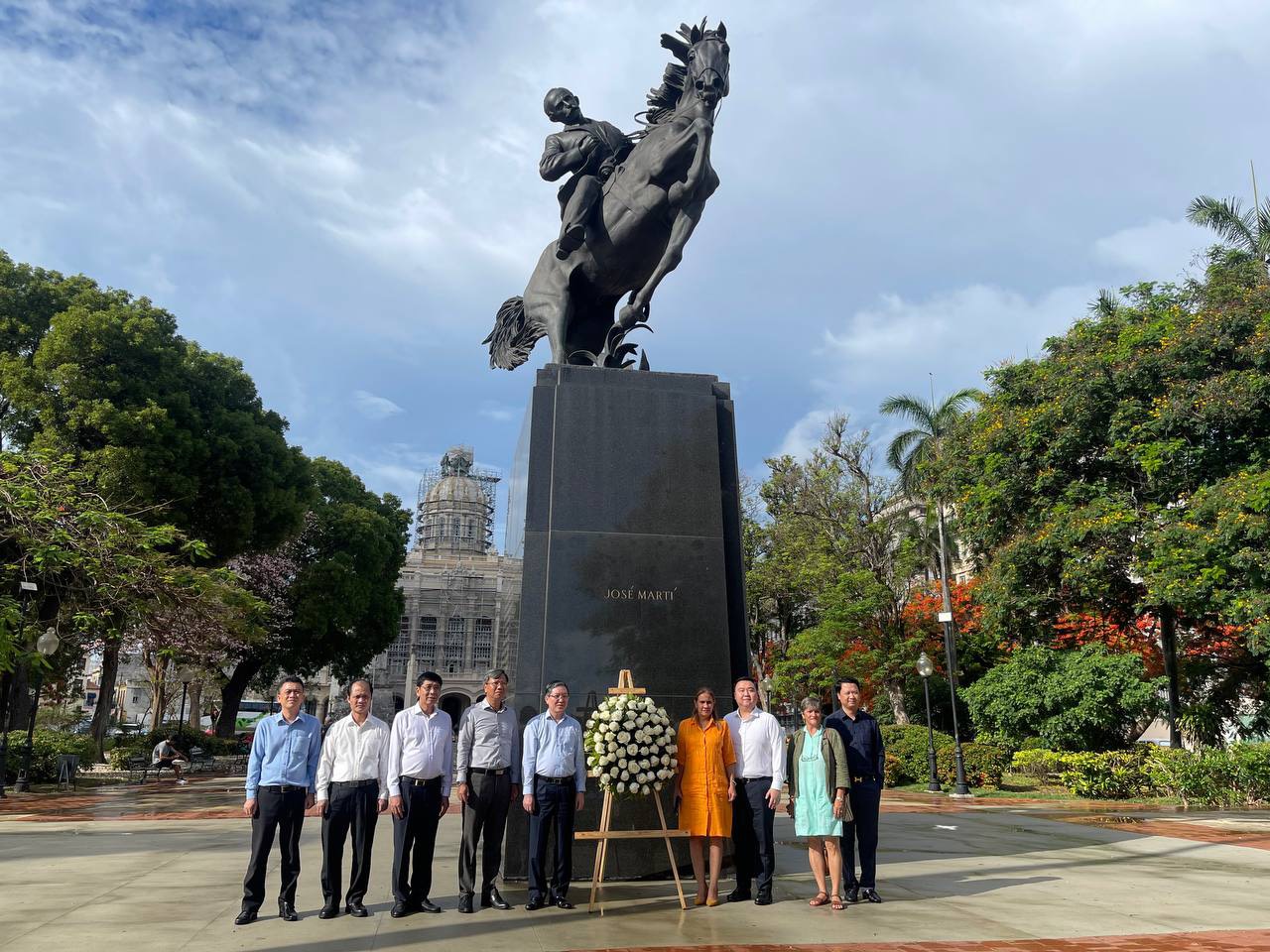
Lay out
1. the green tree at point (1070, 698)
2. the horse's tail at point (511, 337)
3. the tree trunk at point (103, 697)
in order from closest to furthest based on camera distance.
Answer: the horse's tail at point (511, 337) < the green tree at point (1070, 698) < the tree trunk at point (103, 697)

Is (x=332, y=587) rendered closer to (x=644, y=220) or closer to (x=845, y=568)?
(x=845, y=568)

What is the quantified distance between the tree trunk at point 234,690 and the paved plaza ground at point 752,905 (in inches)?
912

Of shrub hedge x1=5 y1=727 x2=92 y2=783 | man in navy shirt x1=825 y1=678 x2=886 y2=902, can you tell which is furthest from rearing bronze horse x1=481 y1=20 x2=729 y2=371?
shrub hedge x1=5 y1=727 x2=92 y2=783

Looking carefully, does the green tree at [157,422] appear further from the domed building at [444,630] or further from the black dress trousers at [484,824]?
the domed building at [444,630]

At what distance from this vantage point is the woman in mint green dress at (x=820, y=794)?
5996mm

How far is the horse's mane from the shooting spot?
8.45m

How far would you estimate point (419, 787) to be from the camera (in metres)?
5.91

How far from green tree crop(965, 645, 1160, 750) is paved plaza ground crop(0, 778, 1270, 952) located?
30.7 feet

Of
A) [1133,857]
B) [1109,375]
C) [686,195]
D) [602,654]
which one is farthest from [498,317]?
[1109,375]

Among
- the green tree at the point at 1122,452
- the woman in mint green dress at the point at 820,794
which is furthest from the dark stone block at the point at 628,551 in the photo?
the green tree at the point at 1122,452

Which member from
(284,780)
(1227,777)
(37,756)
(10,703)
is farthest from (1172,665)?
(37,756)

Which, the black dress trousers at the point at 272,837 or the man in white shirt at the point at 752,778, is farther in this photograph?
the man in white shirt at the point at 752,778

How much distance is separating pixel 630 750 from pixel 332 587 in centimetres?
2897

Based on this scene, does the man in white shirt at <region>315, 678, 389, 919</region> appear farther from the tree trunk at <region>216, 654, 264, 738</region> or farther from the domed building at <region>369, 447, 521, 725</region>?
the domed building at <region>369, 447, 521, 725</region>
